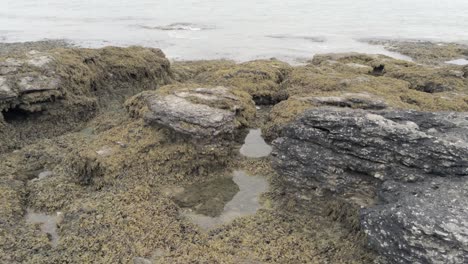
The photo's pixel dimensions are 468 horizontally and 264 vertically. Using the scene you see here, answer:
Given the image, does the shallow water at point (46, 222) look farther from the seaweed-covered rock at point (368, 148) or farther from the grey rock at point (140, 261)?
the seaweed-covered rock at point (368, 148)

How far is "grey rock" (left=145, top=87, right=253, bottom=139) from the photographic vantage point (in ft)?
40.2

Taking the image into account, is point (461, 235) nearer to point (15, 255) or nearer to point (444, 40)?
point (15, 255)

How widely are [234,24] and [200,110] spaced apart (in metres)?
38.7

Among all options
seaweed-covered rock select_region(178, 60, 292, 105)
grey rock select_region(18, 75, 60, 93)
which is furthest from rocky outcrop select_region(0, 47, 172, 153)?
seaweed-covered rock select_region(178, 60, 292, 105)

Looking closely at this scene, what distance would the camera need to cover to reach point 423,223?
7.00 meters

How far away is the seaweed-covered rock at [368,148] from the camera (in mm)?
8336

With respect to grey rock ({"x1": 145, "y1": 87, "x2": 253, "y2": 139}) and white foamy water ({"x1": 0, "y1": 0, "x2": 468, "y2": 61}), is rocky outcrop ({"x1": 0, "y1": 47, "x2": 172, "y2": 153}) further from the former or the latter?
white foamy water ({"x1": 0, "y1": 0, "x2": 468, "y2": 61})

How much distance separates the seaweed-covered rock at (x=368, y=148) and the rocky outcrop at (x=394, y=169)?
2 cm

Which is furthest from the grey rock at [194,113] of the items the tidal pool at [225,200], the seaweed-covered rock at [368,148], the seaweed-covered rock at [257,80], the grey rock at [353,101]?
the seaweed-covered rock at [257,80]

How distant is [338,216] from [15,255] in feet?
26.0

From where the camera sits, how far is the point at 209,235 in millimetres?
9469

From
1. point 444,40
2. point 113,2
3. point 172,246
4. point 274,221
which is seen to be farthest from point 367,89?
point 113,2

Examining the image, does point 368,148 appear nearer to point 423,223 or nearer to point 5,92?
point 423,223

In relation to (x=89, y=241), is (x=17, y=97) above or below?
above
